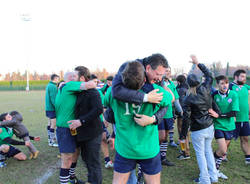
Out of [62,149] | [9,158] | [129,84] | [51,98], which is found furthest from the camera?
[51,98]

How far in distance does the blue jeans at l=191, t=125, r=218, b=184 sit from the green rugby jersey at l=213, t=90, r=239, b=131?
51cm

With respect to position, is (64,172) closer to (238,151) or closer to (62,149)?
(62,149)

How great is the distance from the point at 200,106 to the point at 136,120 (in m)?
1.90

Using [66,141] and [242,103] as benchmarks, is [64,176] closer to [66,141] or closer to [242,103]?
[66,141]

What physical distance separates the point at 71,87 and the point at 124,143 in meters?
1.35

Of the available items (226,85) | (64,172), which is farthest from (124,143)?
(226,85)

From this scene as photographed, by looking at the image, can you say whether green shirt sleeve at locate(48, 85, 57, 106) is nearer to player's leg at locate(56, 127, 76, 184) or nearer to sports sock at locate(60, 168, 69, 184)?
player's leg at locate(56, 127, 76, 184)

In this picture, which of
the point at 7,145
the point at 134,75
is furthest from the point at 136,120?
the point at 7,145

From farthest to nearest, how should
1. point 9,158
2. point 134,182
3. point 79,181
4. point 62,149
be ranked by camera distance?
point 9,158, point 79,181, point 62,149, point 134,182

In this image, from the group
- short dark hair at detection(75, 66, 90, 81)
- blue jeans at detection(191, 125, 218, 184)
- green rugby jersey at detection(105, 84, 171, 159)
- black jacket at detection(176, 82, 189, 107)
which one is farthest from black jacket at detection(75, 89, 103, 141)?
black jacket at detection(176, 82, 189, 107)

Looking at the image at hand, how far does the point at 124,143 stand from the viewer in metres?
2.04

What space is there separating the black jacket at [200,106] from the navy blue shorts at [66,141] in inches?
78.8

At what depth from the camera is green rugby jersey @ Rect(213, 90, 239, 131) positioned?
3814mm

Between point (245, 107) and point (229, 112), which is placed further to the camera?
point (245, 107)
